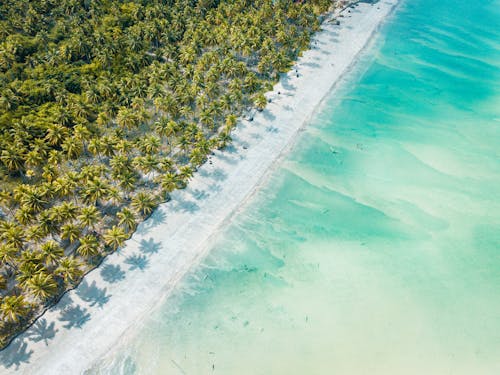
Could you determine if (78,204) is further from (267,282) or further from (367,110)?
(367,110)

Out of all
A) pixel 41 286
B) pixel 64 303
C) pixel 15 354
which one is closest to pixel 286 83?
pixel 64 303

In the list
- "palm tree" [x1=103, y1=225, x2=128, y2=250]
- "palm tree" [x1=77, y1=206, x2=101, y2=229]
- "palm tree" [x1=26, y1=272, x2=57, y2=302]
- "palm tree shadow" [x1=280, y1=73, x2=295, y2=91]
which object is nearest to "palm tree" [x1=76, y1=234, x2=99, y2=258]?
"palm tree" [x1=103, y1=225, x2=128, y2=250]

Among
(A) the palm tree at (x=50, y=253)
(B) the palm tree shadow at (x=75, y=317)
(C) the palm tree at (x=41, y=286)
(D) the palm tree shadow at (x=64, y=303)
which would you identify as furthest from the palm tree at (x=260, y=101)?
(B) the palm tree shadow at (x=75, y=317)

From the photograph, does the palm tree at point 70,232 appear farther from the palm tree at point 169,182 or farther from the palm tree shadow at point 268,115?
the palm tree shadow at point 268,115

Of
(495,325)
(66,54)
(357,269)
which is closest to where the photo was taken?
(495,325)

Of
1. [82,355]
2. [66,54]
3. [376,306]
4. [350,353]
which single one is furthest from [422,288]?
[66,54]

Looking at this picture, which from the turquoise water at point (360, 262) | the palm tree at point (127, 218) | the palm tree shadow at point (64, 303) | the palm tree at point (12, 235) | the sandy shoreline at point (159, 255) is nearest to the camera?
the sandy shoreline at point (159, 255)

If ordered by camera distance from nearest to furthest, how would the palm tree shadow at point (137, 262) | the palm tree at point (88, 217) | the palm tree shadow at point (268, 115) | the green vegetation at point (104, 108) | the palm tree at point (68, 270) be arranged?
the palm tree at point (68, 270) < the green vegetation at point (104, 108) < the palm tree at point (88, 217) < the palm tree shadow at point (137, 262) < the palm tree shadow at point (268, 115)

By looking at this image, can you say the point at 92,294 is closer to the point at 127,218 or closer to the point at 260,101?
the point at 127,218
